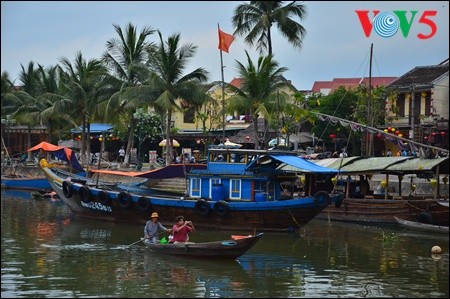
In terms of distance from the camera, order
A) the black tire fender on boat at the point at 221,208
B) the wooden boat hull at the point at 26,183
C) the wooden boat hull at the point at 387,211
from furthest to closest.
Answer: the wooden boat hull at the point at 26,183 < the wooden boat hull at the point at 387,211 < the black tire fender on boat at the point at 221,208

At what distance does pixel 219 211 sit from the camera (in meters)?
24.9

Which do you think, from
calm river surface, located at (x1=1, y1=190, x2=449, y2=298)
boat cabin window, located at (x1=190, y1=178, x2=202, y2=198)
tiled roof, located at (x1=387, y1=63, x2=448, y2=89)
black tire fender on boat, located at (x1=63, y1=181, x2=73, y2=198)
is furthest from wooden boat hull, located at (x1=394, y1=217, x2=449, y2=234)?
tiled roof, located at (x1=387, y1=63, x2=448, y2=89)

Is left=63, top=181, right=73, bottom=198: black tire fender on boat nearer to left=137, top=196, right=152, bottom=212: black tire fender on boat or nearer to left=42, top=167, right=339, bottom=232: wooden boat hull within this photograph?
left=42, top=167, right=339, bottom=232: wooden boat hull

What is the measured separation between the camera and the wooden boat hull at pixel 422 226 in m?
23.8

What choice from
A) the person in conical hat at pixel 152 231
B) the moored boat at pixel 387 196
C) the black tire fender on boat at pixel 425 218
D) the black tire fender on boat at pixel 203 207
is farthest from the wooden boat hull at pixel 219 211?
the person in conical hat at pixel 152 231

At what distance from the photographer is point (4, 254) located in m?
19.0

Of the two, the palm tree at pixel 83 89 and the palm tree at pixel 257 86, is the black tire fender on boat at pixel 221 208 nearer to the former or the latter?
the palm tree at pixel 257 86

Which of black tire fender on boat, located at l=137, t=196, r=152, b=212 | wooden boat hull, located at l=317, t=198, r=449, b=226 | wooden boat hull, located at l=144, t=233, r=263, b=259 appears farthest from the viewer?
black tire fender on boat, located at l=137, t=196, r=152, b=212

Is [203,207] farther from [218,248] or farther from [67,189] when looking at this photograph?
[218,248]

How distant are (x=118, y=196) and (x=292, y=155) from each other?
626 cm

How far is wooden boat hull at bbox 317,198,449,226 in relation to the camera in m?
25.7

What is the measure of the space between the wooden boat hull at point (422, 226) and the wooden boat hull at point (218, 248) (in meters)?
8.10

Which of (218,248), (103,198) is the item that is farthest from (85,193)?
(218,248)

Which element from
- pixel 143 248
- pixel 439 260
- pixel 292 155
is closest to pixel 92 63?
pixel 292 155
